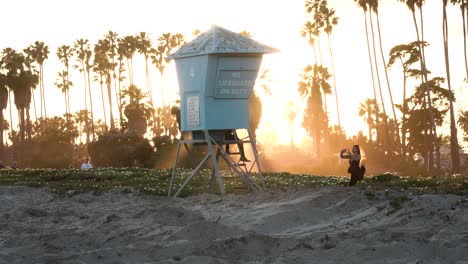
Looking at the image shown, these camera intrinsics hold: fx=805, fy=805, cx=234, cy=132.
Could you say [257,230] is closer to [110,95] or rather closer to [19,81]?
[19,81]

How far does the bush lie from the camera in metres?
68.8

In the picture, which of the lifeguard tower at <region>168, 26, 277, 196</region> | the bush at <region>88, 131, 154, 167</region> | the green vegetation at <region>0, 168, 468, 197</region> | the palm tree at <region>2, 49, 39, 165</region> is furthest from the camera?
the palm tree at <region>2, 49, 39, 165</region>

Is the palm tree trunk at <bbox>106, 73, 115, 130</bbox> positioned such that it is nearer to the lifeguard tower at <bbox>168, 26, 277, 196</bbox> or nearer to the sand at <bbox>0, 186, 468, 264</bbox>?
the lifeguard tower at <bbox>168, 26, 277, 196</bbox>

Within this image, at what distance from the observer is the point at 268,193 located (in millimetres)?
22984

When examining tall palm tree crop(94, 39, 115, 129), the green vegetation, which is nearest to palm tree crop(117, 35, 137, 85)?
tall palm tree crop(94, 39, 115, 129)

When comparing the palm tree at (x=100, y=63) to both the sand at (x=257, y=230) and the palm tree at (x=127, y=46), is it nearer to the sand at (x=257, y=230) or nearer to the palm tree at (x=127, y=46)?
the palm tree at (x=127, y=46)

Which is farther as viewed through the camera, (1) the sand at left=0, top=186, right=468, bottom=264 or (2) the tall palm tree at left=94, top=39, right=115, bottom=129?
(2) the tall palm tree at left=94, top=39, right=115, bottom=129

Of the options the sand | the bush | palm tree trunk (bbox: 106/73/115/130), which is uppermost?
palm tree trunk (bbox: 106/73/115/130)

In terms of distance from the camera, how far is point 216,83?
82.5 feet

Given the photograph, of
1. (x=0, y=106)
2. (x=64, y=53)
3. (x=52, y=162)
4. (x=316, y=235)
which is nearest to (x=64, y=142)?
(x=52, y=162)

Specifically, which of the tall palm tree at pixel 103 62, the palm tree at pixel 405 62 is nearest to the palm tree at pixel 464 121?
the palm tree at pixel 405 62

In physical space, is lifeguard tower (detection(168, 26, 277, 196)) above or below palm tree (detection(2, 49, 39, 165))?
below

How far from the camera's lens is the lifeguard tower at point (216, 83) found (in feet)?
82.0

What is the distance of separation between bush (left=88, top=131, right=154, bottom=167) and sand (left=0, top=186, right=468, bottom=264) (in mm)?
45252
